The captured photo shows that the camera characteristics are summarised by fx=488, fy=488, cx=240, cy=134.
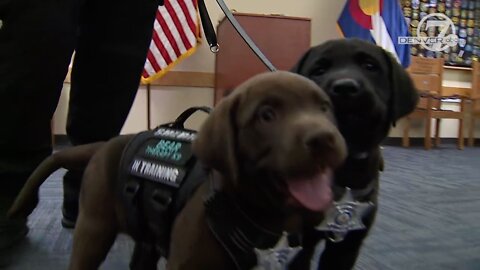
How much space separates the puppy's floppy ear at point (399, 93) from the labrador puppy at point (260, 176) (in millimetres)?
335

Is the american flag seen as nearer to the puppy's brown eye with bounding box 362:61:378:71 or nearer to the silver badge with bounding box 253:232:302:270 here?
the puppy's brown eye with bounding box 362:61:378:71

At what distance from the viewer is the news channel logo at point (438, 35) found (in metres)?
5.47

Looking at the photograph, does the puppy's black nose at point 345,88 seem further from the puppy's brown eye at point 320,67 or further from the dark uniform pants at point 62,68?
the dark uniform pants at point 62,68

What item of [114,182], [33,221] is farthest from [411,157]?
[114,182]

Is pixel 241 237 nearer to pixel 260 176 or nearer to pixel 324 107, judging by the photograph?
pixel 260 176

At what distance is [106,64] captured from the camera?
1.40 metres

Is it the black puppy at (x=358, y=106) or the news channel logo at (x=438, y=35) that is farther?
the news channel logo at (x=438, y=35)

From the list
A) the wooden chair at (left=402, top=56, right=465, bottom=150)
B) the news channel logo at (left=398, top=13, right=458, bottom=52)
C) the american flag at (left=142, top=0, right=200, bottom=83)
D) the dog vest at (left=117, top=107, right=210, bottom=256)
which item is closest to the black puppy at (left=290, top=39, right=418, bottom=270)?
the dog vest at (left=117, top=107, right=210, bottom=256)

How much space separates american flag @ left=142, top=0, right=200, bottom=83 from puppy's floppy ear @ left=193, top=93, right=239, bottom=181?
11.4 feet

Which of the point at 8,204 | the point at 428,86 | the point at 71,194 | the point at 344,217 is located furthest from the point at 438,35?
the point at 8,204

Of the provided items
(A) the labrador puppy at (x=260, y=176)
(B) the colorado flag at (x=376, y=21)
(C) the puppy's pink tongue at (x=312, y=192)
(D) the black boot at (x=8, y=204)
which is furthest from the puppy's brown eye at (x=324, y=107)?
(B) the colorado flag at (x=376, y=21)

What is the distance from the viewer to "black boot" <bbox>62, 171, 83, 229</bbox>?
1.52m

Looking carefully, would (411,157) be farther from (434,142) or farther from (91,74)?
(91,74)

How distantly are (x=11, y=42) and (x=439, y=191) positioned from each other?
2.32 meters
